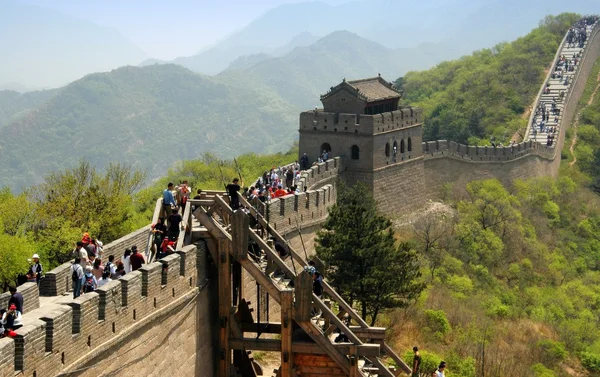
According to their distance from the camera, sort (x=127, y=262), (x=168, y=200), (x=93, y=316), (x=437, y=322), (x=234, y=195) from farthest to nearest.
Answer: (x=437, y=322), (x=234, y=195), (x=168, y=200), (x=127, y=262), (x=93, y=316)

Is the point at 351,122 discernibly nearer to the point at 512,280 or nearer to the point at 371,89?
the point at 371,89

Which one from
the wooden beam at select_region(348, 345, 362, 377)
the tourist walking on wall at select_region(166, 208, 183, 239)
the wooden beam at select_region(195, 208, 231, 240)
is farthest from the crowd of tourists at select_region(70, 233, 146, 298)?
the wooden beam at select_region(348, 345, 362, 377)

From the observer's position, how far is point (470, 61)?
274 feet

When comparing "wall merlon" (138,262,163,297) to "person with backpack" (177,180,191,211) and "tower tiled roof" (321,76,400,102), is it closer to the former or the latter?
"person with backpack" (177,180,191,211)

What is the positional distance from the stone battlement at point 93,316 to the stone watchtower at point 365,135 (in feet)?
65.1

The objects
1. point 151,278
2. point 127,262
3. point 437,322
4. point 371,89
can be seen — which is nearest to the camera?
point 151,278

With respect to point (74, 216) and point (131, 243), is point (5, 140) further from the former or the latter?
point (131, 243)

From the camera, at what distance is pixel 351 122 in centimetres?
3650

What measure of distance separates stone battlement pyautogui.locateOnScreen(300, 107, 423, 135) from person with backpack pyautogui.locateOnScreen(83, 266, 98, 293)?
22016mm

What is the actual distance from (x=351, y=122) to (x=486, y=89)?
35.5 metres

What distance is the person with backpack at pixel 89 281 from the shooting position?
14695mm

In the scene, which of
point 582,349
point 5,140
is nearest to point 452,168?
point 582,349

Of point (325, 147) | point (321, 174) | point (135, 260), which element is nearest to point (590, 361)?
point (321, 174)

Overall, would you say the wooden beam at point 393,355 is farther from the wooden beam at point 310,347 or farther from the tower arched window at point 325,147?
the tower arched window at point 325,147
